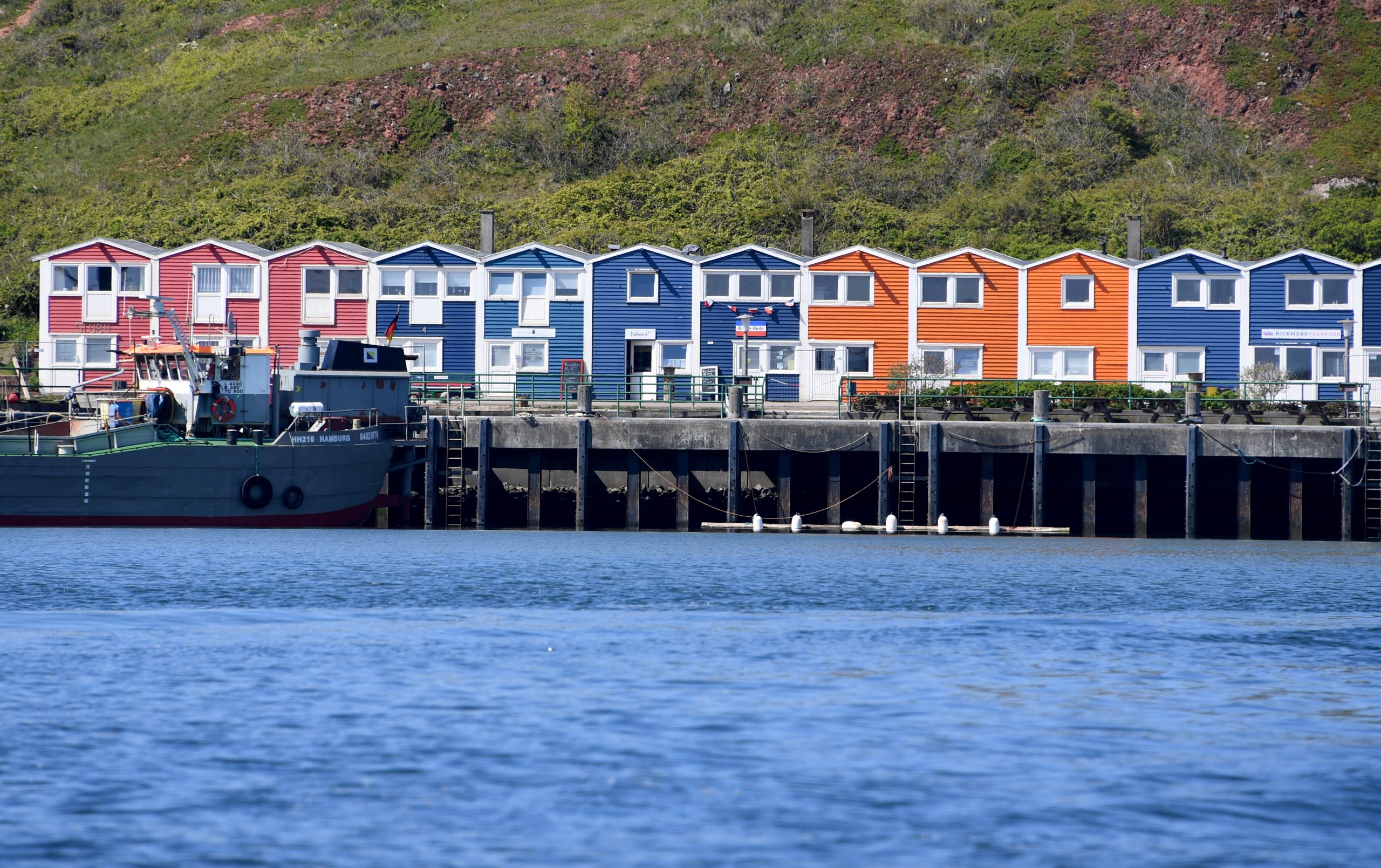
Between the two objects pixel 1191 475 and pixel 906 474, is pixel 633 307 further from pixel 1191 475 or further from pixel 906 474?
pixel 1191 475

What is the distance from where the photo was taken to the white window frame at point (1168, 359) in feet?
170

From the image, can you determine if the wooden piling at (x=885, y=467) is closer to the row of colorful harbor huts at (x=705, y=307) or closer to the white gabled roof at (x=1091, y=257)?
the row of colorful harbor huts at (x=705, y=307)

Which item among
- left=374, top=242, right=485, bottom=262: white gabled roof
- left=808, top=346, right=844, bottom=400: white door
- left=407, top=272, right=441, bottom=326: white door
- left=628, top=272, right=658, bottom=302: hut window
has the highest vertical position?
left=374, top=242, right=485, bottom=262: white gabled roof

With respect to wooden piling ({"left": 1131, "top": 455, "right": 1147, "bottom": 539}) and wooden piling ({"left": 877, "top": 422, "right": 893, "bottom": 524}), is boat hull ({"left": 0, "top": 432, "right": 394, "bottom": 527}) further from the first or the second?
wooden piling ({"left": 1131, "top": 455, "right": 1147, "bottom": 539})

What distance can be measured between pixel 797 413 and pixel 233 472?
15.1 metres

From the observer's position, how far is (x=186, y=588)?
2414 cm

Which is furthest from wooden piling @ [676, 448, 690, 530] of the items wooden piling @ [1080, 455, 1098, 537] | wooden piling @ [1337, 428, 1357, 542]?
wooden piling @ [1337, 428, 1357, 542]

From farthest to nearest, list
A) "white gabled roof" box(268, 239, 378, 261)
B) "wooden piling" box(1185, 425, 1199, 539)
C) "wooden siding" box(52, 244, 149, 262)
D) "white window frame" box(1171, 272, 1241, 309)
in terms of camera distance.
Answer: "white gabled roof" box(268, 239, 378, 261) → "wooden siding" box(52, 244, 149, 262) → "white window frame" box(1171, 272, 1241, 309) → "wooden piling" box(1185, 425, 1199, 539)

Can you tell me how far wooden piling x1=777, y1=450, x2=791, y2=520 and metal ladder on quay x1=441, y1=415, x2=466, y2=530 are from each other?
8.19 meters

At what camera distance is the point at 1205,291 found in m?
51.9

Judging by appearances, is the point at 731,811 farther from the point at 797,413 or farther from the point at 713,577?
the point at 797,413

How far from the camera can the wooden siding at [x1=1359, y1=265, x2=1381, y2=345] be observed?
167ft

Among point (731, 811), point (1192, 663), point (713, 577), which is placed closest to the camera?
point (731, 811)

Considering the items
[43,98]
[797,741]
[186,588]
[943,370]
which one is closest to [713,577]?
[186,588]
